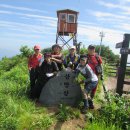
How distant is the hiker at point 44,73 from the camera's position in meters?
9.62

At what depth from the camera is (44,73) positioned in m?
9.85

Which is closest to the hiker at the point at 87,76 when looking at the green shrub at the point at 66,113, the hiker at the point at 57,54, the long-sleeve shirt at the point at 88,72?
the long-sleeve shirt at the point at 88,72

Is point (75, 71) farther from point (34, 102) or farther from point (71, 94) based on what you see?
point (34, 102)

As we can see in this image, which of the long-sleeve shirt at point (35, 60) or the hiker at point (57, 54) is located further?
the long-sleeve shirt at point (35, 60)

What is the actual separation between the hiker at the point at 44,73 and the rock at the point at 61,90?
0.25 meters

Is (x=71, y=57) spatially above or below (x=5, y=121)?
above

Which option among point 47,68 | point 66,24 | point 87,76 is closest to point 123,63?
point 87,76

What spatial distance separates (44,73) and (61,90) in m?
0.81

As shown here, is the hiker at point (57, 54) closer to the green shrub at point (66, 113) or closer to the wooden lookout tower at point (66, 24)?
the green shrub at point (66, 113)

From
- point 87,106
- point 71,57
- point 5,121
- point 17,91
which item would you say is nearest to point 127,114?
point 87,106

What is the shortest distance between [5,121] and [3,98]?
4.18ft

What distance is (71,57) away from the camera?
376 inches

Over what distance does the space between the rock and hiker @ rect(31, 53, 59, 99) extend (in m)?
0.25

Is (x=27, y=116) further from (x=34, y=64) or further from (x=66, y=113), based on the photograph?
(x=34, y=64)
